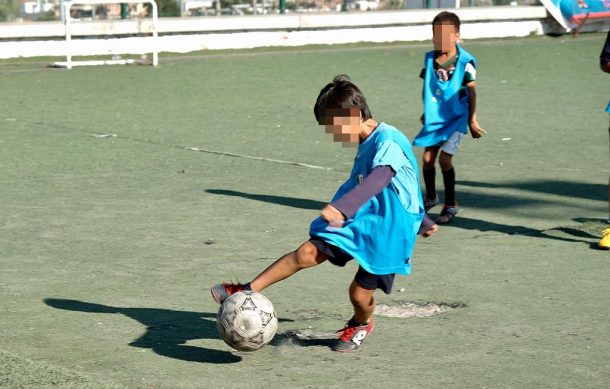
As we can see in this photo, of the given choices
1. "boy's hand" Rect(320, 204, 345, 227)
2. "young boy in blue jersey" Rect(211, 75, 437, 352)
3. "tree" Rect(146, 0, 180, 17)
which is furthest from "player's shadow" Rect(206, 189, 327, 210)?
"tree" Rect(146, 0, 180, 17)

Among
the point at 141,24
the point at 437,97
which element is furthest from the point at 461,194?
the point at 141,24

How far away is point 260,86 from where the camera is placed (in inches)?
675

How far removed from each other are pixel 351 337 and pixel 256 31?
17759mm

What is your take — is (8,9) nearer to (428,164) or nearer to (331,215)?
(428,164)

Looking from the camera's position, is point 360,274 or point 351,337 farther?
point 351,337

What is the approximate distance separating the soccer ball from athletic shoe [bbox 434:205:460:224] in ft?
11.6

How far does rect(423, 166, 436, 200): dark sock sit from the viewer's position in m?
9.11

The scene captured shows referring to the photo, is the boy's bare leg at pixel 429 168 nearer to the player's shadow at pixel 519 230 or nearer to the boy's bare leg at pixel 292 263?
the player's shadow at pixel 519 230

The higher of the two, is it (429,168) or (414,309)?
(429,168)

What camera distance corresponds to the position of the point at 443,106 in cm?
885

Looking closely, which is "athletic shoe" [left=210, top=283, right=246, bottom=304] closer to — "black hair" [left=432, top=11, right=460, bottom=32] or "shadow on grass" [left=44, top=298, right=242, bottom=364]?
"shadow on grass" [left=44, top=298, right=242, bottom=364]

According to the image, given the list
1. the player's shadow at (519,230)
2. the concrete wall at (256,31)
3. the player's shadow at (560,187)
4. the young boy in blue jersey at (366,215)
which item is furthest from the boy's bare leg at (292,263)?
the concrete wall at (256,31)

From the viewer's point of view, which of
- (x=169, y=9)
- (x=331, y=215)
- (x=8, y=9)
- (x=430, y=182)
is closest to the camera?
(x=331, y=215)

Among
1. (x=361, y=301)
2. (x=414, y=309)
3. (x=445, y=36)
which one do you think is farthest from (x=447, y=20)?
(x=361, y=301)
